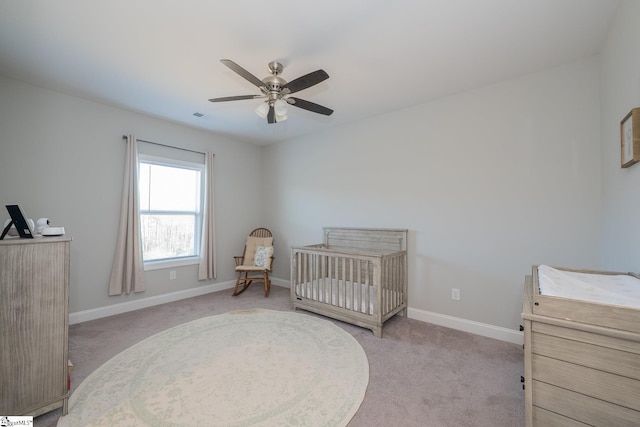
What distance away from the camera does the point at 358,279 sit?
266cm

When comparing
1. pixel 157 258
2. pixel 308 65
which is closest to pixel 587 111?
pixel 308 65

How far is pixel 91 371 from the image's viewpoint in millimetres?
2031

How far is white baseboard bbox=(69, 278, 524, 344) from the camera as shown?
2.57 metres

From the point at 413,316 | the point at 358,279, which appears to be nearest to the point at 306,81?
the point at 358,279

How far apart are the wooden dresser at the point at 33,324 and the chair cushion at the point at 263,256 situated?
2587 millimetres

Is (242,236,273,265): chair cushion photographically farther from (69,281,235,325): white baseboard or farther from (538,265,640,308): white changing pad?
(538,265,640,308): white changing pad

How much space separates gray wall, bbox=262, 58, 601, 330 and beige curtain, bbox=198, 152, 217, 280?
2024mm

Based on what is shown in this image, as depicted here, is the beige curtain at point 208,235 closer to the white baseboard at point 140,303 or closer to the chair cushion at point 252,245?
the white baseboard at point 140,303

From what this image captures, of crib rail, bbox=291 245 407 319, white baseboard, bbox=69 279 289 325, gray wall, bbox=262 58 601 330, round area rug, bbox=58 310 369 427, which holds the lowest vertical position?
round area rug, bbox=58 310 369 427

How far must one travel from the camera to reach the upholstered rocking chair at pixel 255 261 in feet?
13.1

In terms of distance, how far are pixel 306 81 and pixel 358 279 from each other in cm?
185

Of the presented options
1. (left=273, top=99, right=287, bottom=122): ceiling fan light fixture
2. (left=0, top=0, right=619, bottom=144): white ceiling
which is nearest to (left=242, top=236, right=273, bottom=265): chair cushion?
(left=0, top=0, right=619, bottom=144): white ceiling

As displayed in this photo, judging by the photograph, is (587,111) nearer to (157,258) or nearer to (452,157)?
(452,157)

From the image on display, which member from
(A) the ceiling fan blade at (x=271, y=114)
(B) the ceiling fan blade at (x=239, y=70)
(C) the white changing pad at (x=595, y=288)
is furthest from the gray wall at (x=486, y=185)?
(B) the ceiling fan blade at (x=239, y=70)
